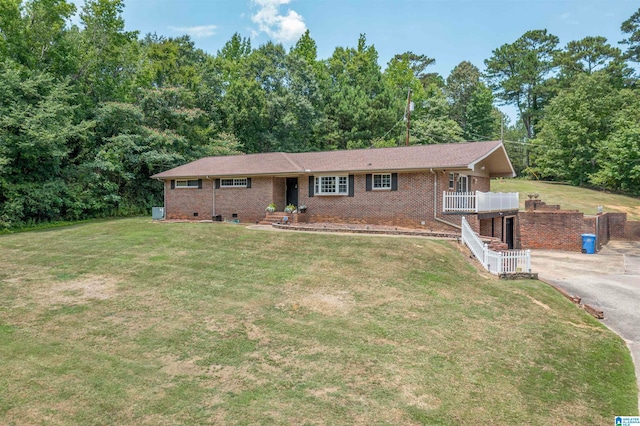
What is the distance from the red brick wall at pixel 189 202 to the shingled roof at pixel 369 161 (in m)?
0.95

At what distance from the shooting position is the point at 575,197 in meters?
36.2

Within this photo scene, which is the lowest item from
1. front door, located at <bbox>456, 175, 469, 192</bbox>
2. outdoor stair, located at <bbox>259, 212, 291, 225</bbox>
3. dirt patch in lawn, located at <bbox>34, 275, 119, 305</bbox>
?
dirt patch in lawn, located at <bbox>34, 275, 119, 305</bbox>

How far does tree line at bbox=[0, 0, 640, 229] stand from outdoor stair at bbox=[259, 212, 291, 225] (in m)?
13.1

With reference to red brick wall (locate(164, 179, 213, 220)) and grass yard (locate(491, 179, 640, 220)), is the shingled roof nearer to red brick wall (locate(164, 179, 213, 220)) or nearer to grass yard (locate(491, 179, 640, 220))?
red brick wall (locate(164, 179, 213, 220))

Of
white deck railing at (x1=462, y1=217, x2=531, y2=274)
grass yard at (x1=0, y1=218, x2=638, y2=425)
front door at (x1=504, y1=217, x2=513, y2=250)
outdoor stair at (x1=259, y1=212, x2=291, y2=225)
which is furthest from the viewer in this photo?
front door at (x1=504, y1=217, x2=513, y2=250)

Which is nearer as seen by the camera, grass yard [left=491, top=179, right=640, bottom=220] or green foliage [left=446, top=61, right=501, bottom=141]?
grass yard [left=491, top=179, right=640, bottom=220]

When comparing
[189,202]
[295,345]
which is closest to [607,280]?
[295,345]

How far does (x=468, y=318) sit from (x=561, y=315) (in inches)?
116

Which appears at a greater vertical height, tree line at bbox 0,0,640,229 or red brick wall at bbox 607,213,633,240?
tree line at bbox 0,0,640,229

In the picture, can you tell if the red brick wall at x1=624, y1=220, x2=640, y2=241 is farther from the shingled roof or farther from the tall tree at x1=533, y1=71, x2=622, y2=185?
the tall tree at x1=533, y1=71, x2=622, y2=185

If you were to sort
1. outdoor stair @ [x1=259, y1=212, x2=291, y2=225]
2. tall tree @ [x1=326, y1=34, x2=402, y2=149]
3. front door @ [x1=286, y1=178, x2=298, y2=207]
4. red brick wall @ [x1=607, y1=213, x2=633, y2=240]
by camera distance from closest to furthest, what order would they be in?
1. outdoor stair @ [x1=259, y1=212, x2=291, y2=225]
2. front door @ [x1=286, y1=178, x2=298, y2=207]
3. red brick wall @ [x1=607, y1=213, x2=633, y2=240]
4. tall tree @ [x1=326, y1=34, x2=402, y2=149]

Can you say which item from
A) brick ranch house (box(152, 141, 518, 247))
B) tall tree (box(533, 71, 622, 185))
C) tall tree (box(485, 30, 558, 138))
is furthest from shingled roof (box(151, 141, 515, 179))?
tall tree (box(485, 30, 558, 138))

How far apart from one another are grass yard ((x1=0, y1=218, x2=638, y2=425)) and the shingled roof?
6.58 meters

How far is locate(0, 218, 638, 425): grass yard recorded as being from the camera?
16.7 ft
